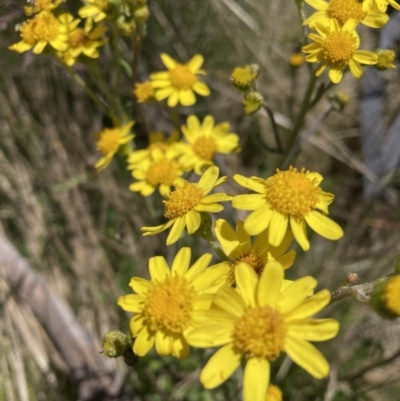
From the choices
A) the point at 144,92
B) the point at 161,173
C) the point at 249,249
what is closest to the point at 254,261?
the point at 249,249

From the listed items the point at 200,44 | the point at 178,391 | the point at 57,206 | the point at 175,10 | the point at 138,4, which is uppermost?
the point at 138,4

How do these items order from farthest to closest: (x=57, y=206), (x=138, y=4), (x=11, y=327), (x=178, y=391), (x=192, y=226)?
(x=57, y=206)
(x=11, y=327)
(x=178, y=391)
(x=138, y=4)
(x=192, y=226)

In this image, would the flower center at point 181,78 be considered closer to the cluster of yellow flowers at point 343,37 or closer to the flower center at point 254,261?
the cluster of yellow flowers at point 343,37

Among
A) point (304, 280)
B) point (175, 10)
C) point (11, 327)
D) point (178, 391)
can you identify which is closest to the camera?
point (304, 280)

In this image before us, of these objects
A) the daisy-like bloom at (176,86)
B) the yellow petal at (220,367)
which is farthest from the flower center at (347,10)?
the yellow petal at (220,367)

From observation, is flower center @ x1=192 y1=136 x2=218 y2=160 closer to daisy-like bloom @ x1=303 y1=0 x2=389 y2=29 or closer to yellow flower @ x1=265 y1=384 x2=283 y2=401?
daisy-like bloom @ x1=303 y1=0 x2=389 y2=29

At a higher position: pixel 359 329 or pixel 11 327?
pixel 11 327

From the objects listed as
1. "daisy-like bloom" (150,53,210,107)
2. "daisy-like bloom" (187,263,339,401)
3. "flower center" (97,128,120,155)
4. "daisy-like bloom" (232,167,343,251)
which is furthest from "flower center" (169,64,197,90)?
"daisy-like bloom" (187,263,339,401)

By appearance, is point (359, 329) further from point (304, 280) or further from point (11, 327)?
point (11, 327)

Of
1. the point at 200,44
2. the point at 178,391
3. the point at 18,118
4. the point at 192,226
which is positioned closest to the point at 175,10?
the point at 200,44
